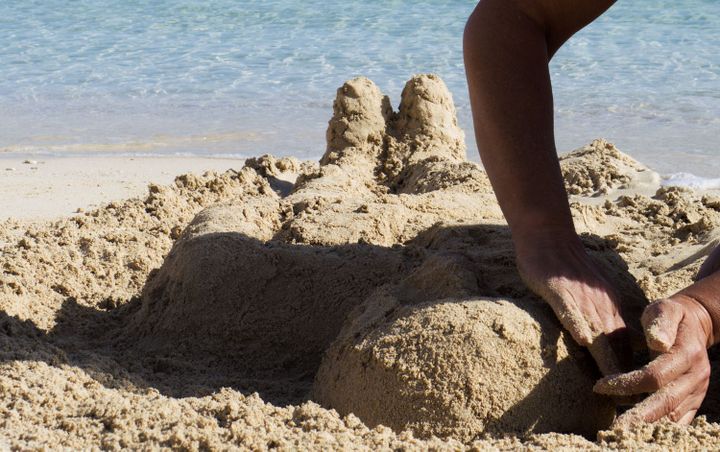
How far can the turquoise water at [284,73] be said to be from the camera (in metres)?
6.17

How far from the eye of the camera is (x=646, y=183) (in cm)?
383

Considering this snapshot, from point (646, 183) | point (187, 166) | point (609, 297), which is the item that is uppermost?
point (609, 297)

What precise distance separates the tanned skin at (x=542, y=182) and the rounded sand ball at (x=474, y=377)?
0.07 meters

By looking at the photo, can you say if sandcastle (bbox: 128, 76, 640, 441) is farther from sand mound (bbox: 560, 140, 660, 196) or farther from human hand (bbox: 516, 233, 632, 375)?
sand mound (bbox: 560, 140, 660, 196)

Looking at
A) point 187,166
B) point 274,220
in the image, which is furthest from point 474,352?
point 187,166

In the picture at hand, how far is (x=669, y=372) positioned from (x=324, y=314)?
96 cm

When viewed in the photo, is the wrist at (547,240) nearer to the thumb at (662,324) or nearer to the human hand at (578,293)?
the human hand at (578,293)

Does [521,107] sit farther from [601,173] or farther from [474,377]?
[601,173]

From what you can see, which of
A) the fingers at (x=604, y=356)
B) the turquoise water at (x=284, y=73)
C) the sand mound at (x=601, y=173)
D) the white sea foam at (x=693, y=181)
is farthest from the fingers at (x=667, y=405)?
the turquoise water at (x=284, y=73)

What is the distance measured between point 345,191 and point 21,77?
604 cm

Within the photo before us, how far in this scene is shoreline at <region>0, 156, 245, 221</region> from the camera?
4.26 metres

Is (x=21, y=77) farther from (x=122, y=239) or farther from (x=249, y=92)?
(x=122, y=239)

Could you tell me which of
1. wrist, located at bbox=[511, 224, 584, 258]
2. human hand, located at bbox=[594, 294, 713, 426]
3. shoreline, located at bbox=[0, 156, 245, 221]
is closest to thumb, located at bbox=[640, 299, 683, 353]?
human hand, located at bbox=[594, 294, 713, 426]

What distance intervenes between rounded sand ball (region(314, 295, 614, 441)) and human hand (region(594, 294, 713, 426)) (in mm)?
119
